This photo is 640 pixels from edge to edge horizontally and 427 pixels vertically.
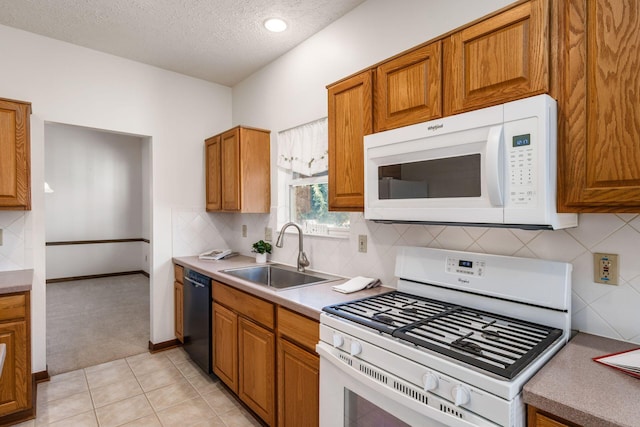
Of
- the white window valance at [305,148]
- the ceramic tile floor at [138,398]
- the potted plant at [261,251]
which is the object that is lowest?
the ceramic tile floor at [138,398]

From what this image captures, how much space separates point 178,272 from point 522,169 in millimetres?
3025

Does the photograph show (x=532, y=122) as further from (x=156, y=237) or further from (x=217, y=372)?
(x=156, y=237)

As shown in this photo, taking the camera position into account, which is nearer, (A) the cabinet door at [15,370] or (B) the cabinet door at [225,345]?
(A) the cabinet door at [15,370]

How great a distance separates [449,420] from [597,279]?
2.70 feet

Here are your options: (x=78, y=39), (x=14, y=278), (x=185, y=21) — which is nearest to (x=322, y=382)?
(x=14, y=278)

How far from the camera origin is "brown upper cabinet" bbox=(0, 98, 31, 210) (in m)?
2.30

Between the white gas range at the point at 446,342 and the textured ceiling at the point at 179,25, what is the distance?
1.88 metres

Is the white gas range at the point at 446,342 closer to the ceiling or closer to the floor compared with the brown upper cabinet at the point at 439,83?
closer to the floor

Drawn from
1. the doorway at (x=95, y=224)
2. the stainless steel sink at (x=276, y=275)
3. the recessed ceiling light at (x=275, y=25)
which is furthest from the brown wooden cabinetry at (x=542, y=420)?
the doorway at (x=95, y=224)

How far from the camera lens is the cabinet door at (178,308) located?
10.4ft

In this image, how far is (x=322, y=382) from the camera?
5.03 ft

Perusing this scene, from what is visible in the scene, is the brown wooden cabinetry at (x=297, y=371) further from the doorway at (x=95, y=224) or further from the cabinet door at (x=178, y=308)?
the doorway at (x=95, y=224)

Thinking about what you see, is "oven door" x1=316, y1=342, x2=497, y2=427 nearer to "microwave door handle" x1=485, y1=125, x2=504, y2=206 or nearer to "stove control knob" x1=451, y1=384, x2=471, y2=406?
Answer: "stove control knob" x1=451, y1=384, x2=471, y2=406

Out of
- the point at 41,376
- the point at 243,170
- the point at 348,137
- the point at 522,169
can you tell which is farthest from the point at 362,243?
the point at 41,376
